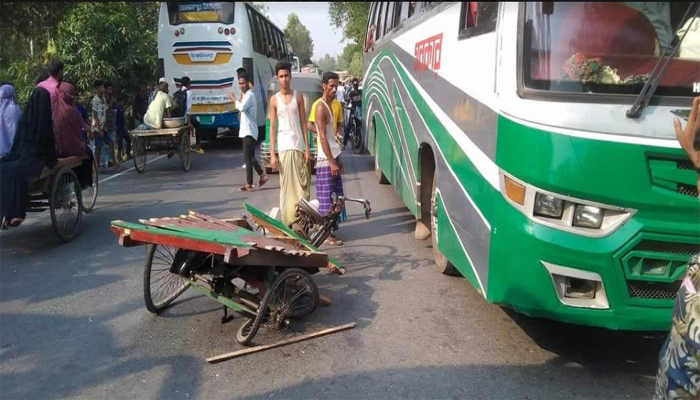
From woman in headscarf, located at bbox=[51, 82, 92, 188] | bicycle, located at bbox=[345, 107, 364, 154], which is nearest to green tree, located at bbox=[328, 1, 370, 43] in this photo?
bicycle, located at bbox=[345, 107, 364, 154]

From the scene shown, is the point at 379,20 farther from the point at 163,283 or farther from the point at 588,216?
the point at 588,216

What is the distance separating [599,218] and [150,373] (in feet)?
9.29

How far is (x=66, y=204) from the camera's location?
6.45 metres

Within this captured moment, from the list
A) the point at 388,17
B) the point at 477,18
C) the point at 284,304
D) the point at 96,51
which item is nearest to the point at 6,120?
the point at 284,304

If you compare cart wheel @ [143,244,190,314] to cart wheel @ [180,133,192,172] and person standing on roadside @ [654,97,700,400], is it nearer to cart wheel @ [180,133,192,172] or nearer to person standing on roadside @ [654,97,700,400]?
person standing on roadside @ [654,97,700,400]

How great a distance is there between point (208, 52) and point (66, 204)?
872cm

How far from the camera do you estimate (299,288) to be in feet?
13.4

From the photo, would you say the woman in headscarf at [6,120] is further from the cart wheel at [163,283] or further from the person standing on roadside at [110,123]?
the person standing on roadside at [110,123]

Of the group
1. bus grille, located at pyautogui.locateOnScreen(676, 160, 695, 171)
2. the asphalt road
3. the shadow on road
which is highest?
bus grille, located at pyautogui.locateOnScreen(676, 160, 695, 171)

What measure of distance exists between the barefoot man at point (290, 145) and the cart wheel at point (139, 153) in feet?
18.6

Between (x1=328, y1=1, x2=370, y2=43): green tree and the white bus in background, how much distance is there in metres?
14.4

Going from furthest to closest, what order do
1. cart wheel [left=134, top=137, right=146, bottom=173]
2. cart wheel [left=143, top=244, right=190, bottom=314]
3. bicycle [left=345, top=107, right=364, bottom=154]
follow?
bicycle [left=345, top=107, right=364, bottom=154], cart wheel [left=134, top=137, right=146, bottom=173], cart wheel [left=143, top=244, right=190, bottom=314]

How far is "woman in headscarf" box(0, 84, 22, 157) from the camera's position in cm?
628

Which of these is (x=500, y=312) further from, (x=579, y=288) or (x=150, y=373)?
(x=150, y=373)
